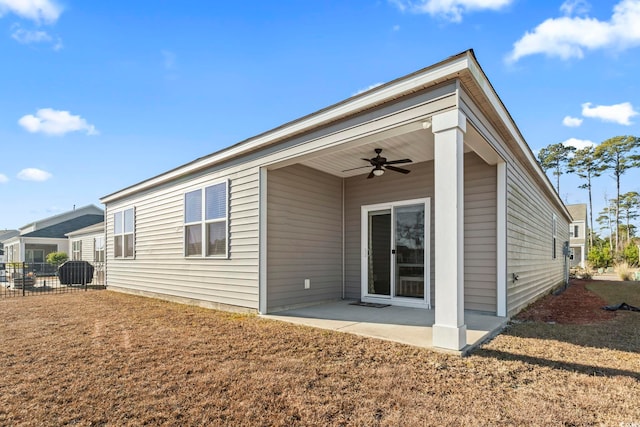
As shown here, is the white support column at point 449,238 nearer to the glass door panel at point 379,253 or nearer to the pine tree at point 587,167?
the glass door panel at point 379,253

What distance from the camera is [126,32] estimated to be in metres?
7.24

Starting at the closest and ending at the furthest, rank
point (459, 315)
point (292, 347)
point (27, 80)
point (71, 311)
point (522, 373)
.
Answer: point (522, 373)
point (459, 315)
point (292, 347)
point (71, 311)
point (27, 80)

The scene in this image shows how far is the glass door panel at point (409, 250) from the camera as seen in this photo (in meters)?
6.09

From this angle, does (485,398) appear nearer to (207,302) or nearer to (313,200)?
(313,200)

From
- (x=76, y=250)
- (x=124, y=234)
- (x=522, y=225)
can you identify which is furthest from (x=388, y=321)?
(x=76, y=250)

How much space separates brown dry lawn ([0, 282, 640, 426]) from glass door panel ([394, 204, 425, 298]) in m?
1.74

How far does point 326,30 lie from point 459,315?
5.90 metres

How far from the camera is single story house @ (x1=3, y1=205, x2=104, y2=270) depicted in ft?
71.1

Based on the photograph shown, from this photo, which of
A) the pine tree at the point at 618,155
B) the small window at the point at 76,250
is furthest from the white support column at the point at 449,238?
the pine tree at the point at 618,155

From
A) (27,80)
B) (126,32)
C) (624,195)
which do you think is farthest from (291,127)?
(624,195)

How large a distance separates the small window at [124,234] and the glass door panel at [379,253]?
20.7 feet

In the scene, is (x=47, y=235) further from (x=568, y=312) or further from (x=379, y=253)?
(x=568, y=312)

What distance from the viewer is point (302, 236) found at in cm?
625

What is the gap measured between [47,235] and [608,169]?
39702 mm
